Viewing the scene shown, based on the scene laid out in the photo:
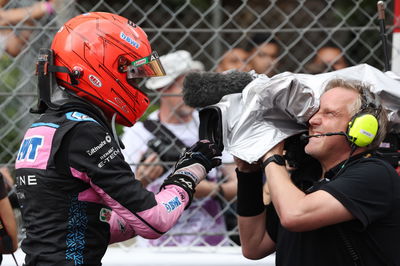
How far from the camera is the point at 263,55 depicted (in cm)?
350

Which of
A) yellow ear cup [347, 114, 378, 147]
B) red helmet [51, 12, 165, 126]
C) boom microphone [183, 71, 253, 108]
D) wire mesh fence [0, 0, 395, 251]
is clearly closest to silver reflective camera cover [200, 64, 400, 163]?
boom microphone [183, 71, 253, 108]

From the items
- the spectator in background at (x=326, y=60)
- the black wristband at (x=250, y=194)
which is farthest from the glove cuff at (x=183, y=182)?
the spectator in background at (x=326, y=60)

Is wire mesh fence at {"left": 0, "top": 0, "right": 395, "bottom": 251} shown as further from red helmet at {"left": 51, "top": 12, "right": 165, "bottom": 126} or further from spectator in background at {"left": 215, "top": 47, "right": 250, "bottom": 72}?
red helmet at {"left": 51, "top": 12, "right": 165, "bottom": 126}

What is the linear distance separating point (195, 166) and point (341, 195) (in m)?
0.53

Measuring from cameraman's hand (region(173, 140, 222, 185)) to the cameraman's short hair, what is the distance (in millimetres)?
471

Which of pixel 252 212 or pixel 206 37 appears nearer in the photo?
pixel 252 212

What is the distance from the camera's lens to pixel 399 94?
2.40 metres

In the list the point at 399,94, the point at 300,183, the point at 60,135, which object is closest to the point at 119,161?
the point at 60,135

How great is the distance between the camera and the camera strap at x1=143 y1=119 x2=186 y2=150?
Answer: 362 cm

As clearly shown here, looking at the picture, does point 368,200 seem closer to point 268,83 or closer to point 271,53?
point 268,83

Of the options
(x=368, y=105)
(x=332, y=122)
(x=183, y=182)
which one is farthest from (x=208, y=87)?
(x=368, y=105)

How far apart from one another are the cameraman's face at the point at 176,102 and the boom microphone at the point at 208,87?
1.10 meters

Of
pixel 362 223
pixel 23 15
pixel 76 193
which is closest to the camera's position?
pixel 362 223

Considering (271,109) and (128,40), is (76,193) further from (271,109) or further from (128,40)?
(271,109)
